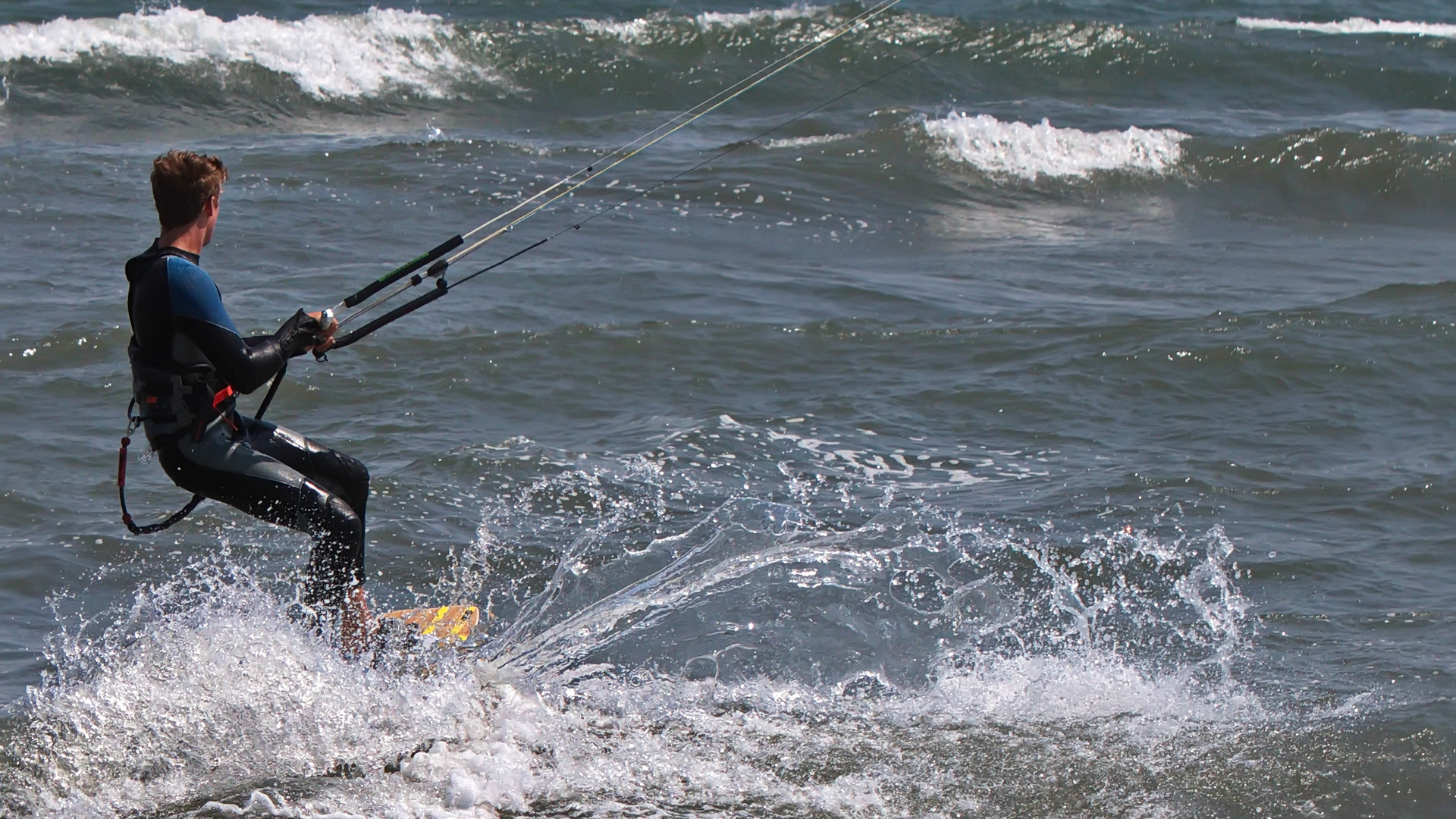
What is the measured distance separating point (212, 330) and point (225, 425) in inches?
17.4

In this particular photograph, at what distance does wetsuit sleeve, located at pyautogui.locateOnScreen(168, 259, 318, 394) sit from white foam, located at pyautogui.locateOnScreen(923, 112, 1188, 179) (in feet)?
36.1

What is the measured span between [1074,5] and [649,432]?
16.1m

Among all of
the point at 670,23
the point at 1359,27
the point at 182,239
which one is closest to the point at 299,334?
the point at 182,239

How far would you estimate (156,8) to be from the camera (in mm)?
17781

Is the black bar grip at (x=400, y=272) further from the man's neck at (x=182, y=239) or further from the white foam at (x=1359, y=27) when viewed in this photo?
the white foam at (x=1359, y=27)

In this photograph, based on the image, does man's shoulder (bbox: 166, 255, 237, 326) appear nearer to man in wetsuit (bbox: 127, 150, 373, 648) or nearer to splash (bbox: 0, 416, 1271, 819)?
man in wetsuit (bbox: 127, 150, 373, 648)

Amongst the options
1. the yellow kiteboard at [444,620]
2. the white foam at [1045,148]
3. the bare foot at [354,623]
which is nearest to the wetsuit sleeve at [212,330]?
the bare foot at [354,623]

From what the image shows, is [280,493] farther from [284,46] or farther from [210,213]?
[284,46]

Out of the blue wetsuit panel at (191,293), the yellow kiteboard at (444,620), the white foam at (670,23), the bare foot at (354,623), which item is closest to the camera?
the blue wetsuit panel at (191,293)

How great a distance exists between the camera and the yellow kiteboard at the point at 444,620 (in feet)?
18.0

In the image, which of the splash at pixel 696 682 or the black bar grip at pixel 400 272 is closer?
the splash at pixel 696 682

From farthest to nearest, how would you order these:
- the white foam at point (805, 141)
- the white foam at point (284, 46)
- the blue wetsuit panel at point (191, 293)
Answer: the white foam at point (284, 46) → the white foam at point (805, 141) → the blue wetsuit panel at point (191, 293)

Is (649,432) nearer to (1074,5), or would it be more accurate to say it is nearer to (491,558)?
(491,558)

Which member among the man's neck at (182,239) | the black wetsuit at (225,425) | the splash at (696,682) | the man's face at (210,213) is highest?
the man's face at (210,213)
